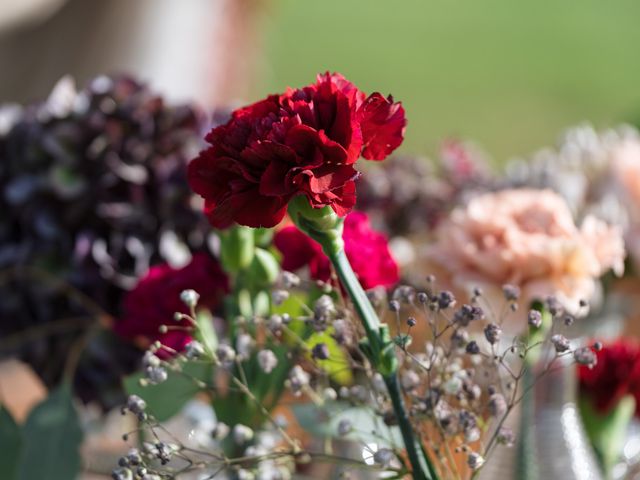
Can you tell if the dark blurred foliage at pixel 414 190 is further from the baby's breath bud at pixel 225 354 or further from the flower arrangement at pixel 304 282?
the baby's breath bud at pixel 225 354

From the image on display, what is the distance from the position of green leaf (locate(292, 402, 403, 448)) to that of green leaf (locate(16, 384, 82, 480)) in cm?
14

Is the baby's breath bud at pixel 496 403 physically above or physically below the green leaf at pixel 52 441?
below

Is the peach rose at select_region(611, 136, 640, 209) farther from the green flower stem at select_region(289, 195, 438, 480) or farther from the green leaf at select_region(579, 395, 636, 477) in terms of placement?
the green flower stem at select_region(289, 195, 438, 480)

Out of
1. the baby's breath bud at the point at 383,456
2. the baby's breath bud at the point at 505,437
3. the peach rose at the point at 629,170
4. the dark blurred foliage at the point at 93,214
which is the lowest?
the baby's breath bud at the point at 383,456

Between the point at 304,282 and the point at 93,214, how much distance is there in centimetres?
22

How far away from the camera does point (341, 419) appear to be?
1.50 ft

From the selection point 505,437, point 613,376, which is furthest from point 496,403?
point 613,376

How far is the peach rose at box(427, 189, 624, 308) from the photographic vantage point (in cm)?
49

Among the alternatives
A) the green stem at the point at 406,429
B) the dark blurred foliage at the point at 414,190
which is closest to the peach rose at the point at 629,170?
the dark blurred foliage at the point at 414,190

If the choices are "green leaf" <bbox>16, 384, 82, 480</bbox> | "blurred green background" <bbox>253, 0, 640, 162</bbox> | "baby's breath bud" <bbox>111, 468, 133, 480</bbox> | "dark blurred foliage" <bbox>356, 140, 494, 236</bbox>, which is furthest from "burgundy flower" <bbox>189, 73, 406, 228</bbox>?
"blurred green background" <bbox>253, 0, 640, 162</bbox>

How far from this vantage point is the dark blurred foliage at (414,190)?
0.75m

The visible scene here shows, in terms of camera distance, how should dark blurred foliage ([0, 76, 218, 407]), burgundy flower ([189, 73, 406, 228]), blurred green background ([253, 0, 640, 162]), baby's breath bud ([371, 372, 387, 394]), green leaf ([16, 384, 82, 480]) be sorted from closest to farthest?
burgundy flower ([189, 73, 406, 228])
baby's breath bud ([371, 372, 387, 394])
green leaf ([16, 384, 82, 480])
dark blurred foliage ([0, 76, 218, 407])
blurred green background ([253, 0, 640, 162])

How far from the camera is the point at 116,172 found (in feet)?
2.09

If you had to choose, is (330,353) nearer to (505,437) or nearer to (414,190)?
(505,437)
